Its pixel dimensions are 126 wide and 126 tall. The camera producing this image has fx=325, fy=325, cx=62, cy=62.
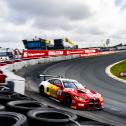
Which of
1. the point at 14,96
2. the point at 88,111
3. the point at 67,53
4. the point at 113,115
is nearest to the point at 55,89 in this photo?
the point at 88,111

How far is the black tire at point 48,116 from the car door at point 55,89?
340 inches

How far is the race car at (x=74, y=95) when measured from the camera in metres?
15.2

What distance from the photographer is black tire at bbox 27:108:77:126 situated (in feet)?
21.8

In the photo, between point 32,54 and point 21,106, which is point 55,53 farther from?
point 21,106

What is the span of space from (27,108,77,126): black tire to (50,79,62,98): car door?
864 cm

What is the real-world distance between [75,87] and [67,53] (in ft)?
116

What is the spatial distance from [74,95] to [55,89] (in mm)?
1591

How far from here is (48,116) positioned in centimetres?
752

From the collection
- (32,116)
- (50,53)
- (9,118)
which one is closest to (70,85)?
(32,116)

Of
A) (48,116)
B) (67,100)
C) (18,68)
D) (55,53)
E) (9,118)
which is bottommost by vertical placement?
(67,100)

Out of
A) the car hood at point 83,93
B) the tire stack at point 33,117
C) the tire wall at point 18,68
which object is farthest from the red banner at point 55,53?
the tire stack at point 33,117

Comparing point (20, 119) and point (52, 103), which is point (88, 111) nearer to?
point (52, 103)

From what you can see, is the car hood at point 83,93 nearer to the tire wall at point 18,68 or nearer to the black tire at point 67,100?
the black tire at point 67,100

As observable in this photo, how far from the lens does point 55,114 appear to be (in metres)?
7.43
